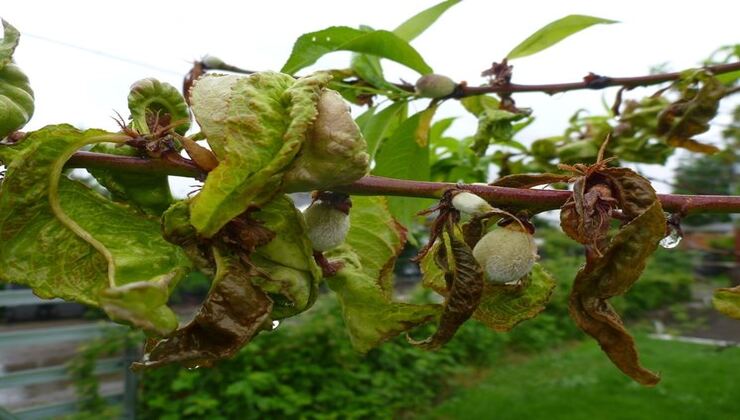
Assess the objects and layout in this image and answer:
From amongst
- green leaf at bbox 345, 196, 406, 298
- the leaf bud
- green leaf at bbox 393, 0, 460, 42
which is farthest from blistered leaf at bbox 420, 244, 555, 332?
green leaf at bbox 393, 0, 460, 42

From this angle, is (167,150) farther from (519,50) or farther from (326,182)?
(519,50)

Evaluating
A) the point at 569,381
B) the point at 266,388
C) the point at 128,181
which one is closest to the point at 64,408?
the point at 266,388

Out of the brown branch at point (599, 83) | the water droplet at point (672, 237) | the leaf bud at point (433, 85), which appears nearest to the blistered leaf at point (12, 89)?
the water droplet at point (672, 237)

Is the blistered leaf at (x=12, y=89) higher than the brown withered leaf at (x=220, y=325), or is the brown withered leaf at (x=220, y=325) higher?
the blistered leaf at (x=12, y=89)

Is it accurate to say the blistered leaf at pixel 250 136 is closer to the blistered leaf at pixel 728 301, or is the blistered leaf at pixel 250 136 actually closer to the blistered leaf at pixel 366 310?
the blistered leaf at pixel 366 310

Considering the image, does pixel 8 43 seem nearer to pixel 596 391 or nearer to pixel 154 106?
pixel 154 106

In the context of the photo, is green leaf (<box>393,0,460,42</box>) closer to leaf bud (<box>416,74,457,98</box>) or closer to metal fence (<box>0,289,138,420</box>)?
leaf bud (<box>416,74,457,98</box>)

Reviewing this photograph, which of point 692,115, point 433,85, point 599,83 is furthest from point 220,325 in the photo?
point 692,115

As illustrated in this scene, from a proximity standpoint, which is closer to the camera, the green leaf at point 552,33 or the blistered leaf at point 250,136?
the blistered leaf at point 250,136
